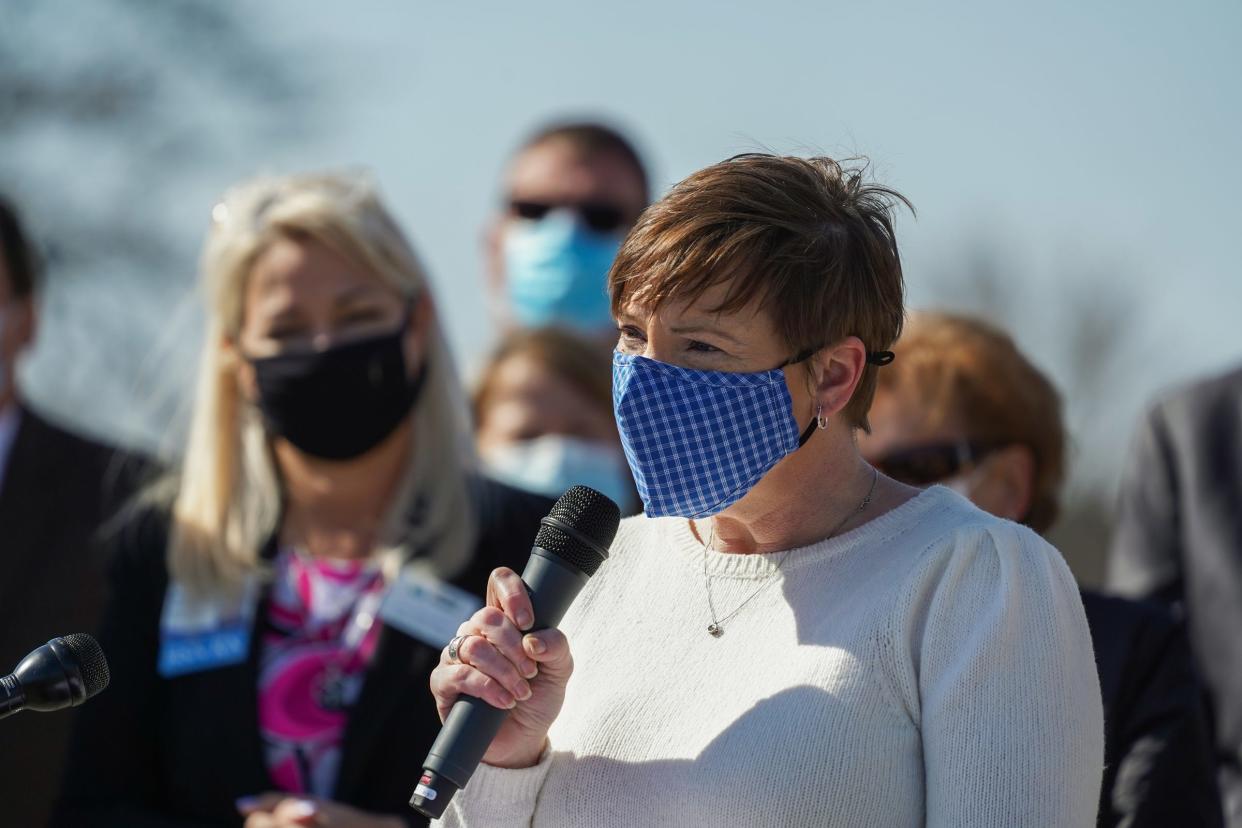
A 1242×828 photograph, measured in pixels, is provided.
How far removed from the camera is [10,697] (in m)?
2.07

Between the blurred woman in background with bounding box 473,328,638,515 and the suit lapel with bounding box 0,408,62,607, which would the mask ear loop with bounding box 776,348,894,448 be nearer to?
the suit lapel with bounding box 0,408,62,607

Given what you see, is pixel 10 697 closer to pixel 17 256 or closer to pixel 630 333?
pixel 630 333

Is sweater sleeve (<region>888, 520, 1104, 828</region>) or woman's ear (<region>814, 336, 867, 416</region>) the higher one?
woman's ear (<region>814, 336, 867, 416</region>)

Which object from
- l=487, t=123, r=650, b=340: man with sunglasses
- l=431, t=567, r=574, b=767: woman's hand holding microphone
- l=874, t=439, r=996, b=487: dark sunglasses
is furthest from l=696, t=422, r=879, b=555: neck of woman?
l=487, t=123, r=650, b=340: man with sunglasses

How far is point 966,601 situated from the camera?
2.27 meters

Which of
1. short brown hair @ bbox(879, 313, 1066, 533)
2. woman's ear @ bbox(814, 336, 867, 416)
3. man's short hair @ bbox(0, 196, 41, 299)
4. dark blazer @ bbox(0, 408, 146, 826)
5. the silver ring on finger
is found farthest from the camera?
man's short hair @ bbox(0, 196, 41, 299)

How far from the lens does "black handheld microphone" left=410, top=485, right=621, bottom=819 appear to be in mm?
2236

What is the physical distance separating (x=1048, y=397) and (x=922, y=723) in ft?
5.99

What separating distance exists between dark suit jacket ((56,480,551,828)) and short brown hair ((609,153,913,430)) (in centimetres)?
152

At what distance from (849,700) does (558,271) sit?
4.01m

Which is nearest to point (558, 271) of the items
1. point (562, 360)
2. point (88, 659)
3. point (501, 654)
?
point (562, 360)

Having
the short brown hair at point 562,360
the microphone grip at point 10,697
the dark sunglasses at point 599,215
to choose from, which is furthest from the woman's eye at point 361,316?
the dark sunglasses at point 599,215

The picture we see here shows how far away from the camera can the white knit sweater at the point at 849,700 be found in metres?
2.18

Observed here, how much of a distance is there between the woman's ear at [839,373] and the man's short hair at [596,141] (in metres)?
3.80
